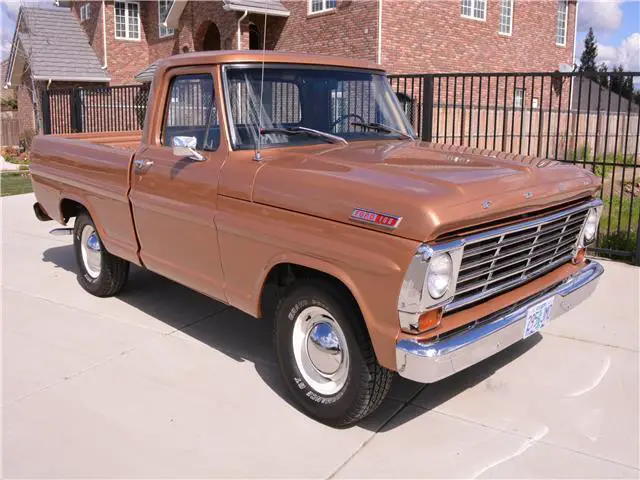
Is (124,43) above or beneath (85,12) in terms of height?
beneath

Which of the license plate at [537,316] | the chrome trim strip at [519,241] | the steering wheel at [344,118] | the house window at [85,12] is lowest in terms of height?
the license plate at [537,316]

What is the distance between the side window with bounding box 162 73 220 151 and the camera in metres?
4.45

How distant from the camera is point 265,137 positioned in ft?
14.1

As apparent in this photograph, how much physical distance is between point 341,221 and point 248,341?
2060mm

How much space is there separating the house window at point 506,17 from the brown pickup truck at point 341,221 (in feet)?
63.7

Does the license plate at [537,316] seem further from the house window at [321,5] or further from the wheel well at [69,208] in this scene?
the house window at [321,5]

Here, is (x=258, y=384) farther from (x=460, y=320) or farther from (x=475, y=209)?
(x=475, y=209)

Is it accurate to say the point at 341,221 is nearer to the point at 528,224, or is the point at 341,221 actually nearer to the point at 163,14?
the point at 528,224

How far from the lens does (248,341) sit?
5.17m

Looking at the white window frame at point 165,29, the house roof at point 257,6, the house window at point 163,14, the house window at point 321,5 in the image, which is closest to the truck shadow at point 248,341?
the house window at point 321,5

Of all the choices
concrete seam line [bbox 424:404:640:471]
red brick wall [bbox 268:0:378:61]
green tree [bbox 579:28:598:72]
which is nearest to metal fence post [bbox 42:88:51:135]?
red brick wall [bbox 268:0:378:61]

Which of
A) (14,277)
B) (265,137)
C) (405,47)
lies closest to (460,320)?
(265,137)

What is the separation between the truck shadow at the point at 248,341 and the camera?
414 centimetres

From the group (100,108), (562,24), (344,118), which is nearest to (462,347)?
(344,118)
